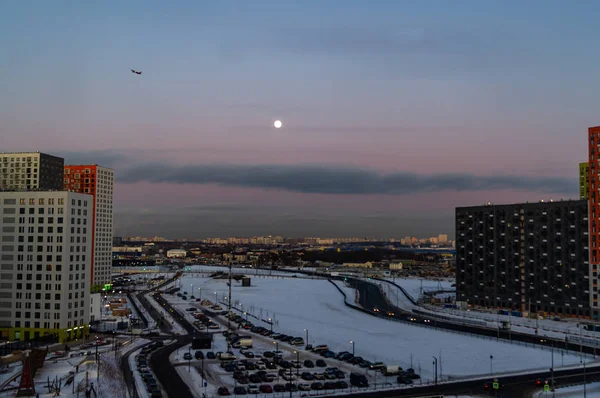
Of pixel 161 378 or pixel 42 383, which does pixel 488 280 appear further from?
pixel 42 383

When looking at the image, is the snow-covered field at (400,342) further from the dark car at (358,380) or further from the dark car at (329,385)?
the dark car at (329,385)

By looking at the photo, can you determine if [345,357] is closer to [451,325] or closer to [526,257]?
[451,325]

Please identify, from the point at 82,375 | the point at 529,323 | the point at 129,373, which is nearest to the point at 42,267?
the point at 82,375

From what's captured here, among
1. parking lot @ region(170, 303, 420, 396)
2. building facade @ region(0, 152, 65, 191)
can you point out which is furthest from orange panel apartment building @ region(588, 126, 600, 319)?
building facade @ region(0, 152, 65, 191)

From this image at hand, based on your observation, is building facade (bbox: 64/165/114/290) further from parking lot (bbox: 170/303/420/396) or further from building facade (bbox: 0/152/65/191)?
parking lot (bbox: 170/303/420/396)

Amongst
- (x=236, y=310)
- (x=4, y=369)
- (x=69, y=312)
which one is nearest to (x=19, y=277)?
(x=69, y=312)

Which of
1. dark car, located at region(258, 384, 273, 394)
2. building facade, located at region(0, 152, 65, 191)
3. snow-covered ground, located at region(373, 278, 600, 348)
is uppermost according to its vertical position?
building facade, located at region(0, 152, 65, 191)

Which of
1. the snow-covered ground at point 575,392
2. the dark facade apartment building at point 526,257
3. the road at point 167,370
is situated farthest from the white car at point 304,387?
the dark facade apartment building at point 526,257
